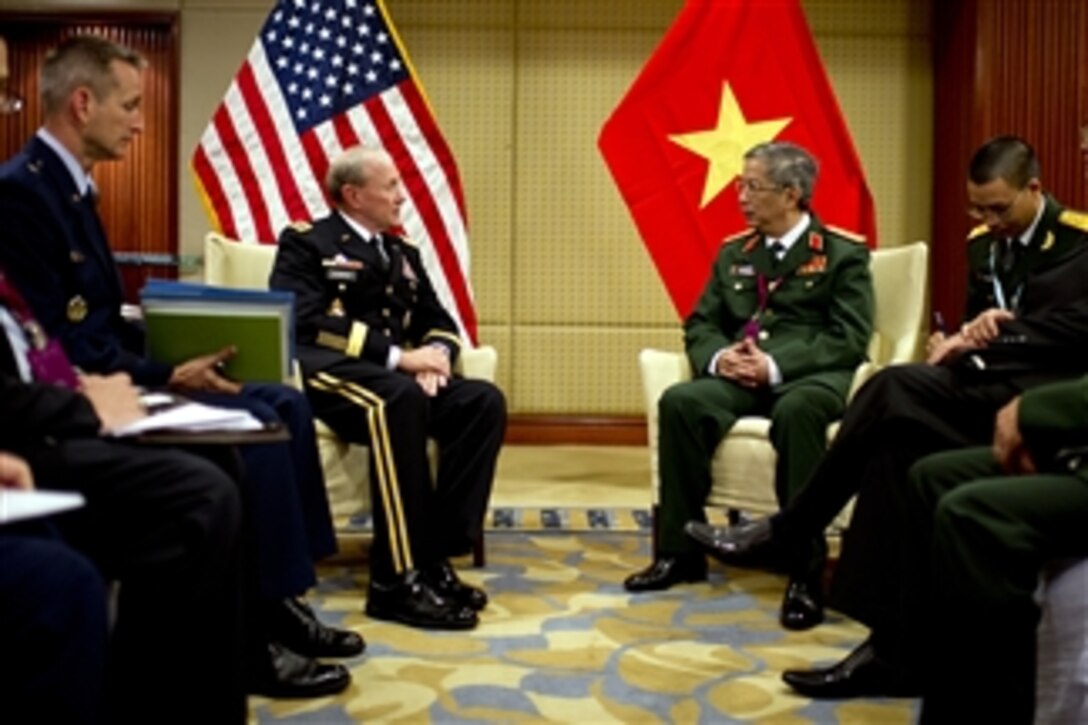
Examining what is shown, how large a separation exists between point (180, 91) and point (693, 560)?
352 centimetres

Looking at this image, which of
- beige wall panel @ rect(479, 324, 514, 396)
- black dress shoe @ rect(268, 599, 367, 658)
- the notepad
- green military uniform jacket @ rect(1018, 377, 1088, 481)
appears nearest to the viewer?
green military uniform jacket @ rect(1018, 377, 1088, 481)

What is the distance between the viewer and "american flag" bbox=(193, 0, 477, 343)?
14.9 feet

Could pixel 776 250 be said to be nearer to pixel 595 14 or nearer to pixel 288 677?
pixel 288 677

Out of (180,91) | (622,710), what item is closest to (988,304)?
(622,710)

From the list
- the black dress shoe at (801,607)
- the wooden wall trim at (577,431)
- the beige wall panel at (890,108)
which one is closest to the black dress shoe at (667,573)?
the black dress shoe at (801,607)

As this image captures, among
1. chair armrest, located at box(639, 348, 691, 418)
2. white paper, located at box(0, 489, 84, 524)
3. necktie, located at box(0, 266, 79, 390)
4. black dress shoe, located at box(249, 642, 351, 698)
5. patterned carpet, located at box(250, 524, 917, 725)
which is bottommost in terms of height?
patterned carpet, located at box(250, 524, 917, 725)

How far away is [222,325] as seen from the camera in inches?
96.3

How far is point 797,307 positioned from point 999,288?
2.15ft

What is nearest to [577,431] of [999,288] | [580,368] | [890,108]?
[580,368]

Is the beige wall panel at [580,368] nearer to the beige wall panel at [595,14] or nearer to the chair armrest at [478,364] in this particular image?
the beige wall panel at [595,14]

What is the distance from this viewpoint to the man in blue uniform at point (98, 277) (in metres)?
2.30

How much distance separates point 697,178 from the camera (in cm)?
440

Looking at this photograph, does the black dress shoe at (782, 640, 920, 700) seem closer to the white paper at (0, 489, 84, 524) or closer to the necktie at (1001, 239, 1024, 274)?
the necktie at (1001, 239, 1024, 274)

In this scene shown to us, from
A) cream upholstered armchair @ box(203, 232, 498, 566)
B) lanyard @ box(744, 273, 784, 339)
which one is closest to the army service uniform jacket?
cream upholstered armchair @ box(203, 232, 498, 566)
